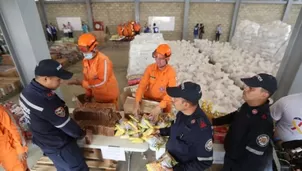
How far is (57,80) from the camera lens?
1890 mm

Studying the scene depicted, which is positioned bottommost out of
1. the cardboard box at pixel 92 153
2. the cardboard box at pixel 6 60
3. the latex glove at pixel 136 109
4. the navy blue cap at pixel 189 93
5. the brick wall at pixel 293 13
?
the cardboard box at pixel 92 153

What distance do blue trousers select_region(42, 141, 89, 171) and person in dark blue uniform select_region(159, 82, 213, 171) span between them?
1156 mm

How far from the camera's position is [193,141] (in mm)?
1604

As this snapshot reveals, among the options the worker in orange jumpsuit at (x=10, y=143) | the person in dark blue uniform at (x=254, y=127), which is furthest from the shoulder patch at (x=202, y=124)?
the worker in orange jumpsuit at (x=10, y=143)

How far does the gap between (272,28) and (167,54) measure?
227 inches

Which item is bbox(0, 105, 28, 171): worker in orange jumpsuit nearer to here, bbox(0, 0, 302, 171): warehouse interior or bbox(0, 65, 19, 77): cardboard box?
bbox(0, 0, 302, 171): warehouse interior

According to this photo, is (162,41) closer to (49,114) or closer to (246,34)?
(246,34)

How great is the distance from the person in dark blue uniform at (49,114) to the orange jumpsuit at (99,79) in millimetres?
885

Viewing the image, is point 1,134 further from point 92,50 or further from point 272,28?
point 272,28

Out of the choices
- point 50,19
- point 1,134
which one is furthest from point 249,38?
point 50,19

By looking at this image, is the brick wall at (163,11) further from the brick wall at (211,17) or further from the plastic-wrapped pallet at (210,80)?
the plastic-wrapped pallet at (210,80)

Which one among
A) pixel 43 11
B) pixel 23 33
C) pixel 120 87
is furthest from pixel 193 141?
pixel 43 11

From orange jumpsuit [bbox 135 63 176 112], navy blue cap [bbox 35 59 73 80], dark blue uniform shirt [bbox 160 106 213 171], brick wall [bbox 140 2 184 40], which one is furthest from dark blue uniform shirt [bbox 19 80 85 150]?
brick wall [bbox 140 2 184 40]

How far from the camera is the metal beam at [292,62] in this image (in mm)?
2436
